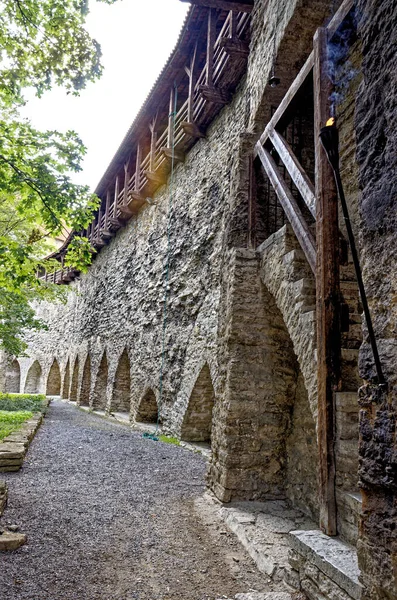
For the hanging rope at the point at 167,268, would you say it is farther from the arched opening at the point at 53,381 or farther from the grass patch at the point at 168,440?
the arched opening at the point at 53,381

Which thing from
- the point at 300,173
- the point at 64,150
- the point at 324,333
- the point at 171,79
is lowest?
the point at 324,333

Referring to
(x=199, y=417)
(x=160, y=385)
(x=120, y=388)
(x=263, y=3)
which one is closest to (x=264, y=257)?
(x=263, y=3)

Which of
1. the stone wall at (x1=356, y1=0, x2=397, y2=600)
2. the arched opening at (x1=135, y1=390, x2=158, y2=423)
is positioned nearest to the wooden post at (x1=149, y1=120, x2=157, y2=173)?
the arched opening at (x1=135, y1=390, x2=158, y2=423)

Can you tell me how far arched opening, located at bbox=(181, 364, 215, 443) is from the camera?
7.27 metres

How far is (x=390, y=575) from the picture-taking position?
1.56 meters

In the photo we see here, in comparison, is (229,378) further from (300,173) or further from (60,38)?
(60,38)

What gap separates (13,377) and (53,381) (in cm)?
634

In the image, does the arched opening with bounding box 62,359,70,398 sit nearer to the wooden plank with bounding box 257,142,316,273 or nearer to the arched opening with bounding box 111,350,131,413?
the arched opening with bounding box 111,350,131,413

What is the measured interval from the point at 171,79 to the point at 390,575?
10287 millimetres

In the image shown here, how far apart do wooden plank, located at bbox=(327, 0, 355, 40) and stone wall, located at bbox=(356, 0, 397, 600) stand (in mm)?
1116

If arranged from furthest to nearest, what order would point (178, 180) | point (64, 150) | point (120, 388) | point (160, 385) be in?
point (120, 388) → point (178, 180) → point (160, 385) → point (64, 150)

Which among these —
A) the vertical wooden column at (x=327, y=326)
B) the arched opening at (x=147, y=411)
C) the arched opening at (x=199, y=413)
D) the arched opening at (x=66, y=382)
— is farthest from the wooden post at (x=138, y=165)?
the arched opening at (x=66, y=382)

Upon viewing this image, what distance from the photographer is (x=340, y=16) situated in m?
2.94

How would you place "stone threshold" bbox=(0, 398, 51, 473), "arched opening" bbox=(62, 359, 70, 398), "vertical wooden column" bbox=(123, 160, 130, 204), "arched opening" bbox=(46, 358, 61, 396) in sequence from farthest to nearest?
1. "arched opening" bbox=(46, 358, 61, 396)
2. "arched opening" bbox=(62, 359, 70, 398)
3. "vertical wooden column" bbox=(123, 160, 130, 204)
4. "stone threshold" bbox=(0, 398, 51, 473)
